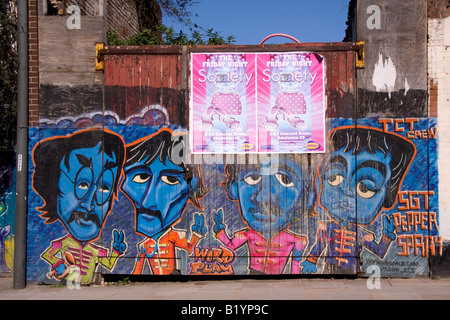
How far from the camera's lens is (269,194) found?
A: 23.9 feet

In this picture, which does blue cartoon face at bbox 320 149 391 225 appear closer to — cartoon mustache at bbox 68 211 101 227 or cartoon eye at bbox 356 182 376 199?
cartoon eye at bbox 356 182 376 199

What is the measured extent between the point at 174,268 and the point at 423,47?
17.2ft

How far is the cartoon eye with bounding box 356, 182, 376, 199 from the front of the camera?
7.24m

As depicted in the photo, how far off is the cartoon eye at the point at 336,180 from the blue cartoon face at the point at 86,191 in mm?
3410

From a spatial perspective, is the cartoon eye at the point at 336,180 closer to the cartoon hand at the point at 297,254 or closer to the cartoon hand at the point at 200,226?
the cartoon hand at the point at 297,254

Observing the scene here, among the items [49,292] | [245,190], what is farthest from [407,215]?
[49,292]

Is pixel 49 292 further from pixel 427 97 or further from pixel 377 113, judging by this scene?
pixel 427 97

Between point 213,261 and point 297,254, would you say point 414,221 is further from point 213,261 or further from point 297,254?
point 213,261

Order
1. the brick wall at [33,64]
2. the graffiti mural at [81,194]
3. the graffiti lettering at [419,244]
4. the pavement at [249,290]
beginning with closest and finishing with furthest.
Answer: the pavement at [249,290]
the graffiti lettering at [419,244]
the graffiti mural at [81,194]
the brick wall at [33,64]

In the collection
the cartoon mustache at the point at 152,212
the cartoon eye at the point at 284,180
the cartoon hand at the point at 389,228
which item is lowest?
the cartoon hand at the point at 389,228

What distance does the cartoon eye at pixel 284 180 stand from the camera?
287 inches

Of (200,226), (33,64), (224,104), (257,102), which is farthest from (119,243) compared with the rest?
(33,64)

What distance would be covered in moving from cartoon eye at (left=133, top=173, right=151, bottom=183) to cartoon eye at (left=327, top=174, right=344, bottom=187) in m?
2.86

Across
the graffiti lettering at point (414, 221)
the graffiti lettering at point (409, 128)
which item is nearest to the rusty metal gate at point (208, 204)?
the graffiti lettering at point (409, 128)
